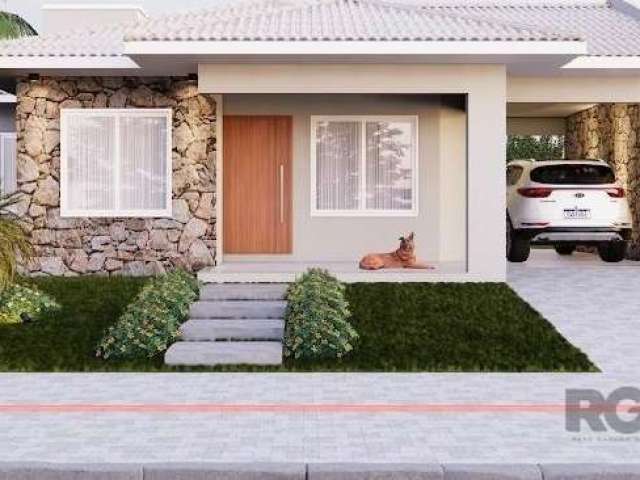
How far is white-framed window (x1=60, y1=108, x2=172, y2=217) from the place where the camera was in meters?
17.3

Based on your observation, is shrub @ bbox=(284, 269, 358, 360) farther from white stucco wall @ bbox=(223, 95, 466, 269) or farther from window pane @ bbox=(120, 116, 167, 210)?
white stucco wall @ bbox=(223, 95, 466, 269)

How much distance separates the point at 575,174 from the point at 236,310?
7884mm

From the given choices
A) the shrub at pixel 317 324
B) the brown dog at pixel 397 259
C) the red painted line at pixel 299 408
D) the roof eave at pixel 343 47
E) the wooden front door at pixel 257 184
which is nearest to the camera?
the red painted line at pixel 299 408

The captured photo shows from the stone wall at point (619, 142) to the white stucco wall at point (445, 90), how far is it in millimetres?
5689

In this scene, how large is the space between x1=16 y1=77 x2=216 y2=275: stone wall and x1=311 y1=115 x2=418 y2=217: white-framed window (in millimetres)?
2550

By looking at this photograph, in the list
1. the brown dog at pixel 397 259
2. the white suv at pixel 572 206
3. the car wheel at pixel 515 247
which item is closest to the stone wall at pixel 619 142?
the white suv at pixel 572 206

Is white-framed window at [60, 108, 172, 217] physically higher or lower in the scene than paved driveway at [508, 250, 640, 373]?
higher

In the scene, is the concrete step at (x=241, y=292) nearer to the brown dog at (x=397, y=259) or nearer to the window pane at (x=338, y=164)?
the brown dog at (x=397, y=259)

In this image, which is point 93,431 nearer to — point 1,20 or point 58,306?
point 58,306

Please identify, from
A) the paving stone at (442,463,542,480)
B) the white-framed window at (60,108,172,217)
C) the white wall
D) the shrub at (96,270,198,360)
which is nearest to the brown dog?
the white wall

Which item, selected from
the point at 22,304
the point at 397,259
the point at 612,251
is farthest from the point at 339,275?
the point at 612,251

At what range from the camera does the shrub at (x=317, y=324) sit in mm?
11047

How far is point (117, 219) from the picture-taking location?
1714cm

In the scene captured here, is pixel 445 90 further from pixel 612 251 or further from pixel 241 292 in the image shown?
pixel 612 251
